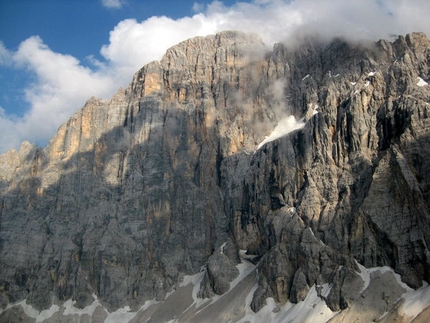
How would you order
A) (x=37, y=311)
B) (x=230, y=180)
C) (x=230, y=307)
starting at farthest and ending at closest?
(x=230, y=180) → (x=37, y=311) → (x=230, y=307)

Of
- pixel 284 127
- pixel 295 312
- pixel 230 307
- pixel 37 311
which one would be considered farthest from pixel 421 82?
pixel 37 311

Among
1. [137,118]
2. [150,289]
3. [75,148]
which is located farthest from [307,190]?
[75,148]

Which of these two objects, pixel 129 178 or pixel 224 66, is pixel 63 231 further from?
pixel 224 66

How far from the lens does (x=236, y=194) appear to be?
13850 centimetres

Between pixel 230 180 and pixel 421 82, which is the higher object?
pixel 230 180

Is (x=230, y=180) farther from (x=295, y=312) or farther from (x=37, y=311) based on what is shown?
(x=37, y=311)

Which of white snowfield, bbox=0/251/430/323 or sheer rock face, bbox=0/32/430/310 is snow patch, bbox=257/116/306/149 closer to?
sheer rock face, bbox=0/32/430/310

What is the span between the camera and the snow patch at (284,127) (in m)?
145

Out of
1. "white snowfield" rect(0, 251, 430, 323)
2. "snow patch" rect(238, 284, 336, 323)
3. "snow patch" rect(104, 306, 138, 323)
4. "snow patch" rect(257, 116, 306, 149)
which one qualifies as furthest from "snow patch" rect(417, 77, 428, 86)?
"snow patch" rect(104, 306, 138, 323)

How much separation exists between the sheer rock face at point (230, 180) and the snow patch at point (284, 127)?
223cm

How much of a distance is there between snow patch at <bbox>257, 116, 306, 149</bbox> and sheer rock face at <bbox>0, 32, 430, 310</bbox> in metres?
2.23

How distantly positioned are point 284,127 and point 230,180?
69.3 feet

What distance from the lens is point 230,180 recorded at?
140750mm

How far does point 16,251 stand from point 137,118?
45302mm
